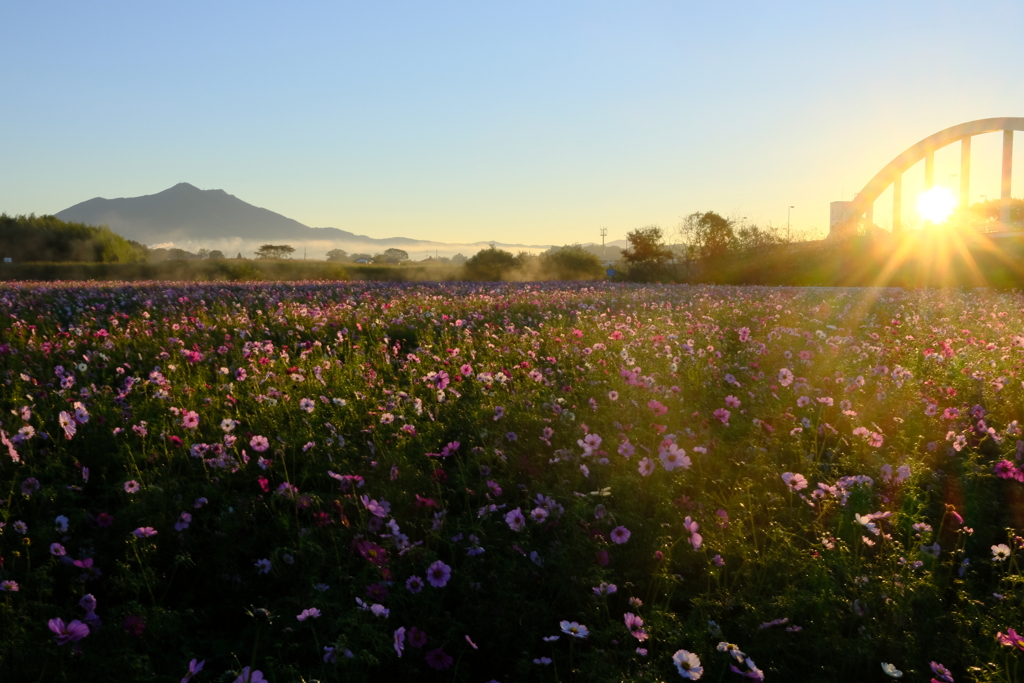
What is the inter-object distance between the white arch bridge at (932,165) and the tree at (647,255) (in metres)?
14.5

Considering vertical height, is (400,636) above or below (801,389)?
below

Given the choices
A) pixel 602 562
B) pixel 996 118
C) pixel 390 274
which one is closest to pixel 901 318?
pixel 602 562

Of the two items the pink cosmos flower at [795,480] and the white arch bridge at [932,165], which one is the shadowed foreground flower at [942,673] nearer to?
the pink cosmos flower at [795,480]

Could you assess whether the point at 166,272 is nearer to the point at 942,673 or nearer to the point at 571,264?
the point at 571,264

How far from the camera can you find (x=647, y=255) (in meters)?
39.4


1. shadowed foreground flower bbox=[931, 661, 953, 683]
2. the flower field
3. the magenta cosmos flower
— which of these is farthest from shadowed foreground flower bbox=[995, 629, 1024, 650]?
the magenta cosmos flower

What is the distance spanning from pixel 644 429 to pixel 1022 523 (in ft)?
6.78

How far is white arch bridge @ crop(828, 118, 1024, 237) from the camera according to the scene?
49.3 metres

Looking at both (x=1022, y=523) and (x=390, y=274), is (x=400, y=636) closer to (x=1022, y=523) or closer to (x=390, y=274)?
(x=1022, y=523)

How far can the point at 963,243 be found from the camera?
2888cm

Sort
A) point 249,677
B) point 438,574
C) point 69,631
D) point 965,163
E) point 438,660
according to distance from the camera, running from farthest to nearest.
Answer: point 965,163
point 438,574
point 438,660
point 69,631
point 249,677

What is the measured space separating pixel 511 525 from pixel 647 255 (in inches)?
1482

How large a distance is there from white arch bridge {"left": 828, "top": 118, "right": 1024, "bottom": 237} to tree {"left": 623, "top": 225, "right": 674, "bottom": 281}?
14.5 m

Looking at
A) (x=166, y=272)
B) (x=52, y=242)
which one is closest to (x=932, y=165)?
(x=166, y=272)
